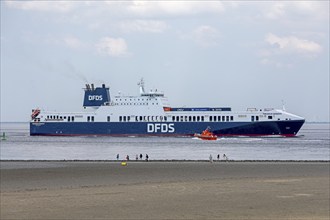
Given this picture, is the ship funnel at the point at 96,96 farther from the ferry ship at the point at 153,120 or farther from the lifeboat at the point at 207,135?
the lifeboat at the point at 207,135

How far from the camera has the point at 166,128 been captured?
109 m

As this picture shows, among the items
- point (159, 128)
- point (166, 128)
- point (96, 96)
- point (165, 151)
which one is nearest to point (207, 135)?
point (166, 128)

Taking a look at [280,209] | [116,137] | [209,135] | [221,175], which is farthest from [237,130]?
[280,209]

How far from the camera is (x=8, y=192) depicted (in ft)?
99.8

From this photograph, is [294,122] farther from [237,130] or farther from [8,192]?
[8,192]

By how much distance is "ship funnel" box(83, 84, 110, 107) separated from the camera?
115750mm

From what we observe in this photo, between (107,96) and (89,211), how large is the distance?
303 feet

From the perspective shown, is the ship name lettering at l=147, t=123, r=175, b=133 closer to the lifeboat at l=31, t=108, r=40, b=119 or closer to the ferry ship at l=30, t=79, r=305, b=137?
the ferry ship at l=30, t=79, r=305, b=137

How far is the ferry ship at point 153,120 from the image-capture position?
105562mm

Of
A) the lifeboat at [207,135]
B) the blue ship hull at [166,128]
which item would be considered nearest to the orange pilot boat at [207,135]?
the lifeboat at [207,135]

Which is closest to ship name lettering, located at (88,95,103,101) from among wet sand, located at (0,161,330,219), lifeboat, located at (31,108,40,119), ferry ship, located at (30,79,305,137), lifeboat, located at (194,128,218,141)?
ferry ship, located at (30,79,305,137)

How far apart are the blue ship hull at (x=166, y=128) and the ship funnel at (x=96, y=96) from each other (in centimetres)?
558

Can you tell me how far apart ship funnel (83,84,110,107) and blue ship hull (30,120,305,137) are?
5.58 metres

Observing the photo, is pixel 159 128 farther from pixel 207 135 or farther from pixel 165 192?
pixel 165 192
